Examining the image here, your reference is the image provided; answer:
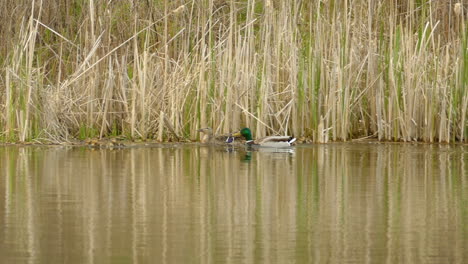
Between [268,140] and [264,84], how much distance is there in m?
0.90

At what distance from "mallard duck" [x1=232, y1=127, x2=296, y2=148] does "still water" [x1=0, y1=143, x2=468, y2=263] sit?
713mm

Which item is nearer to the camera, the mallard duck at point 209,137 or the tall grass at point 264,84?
the mallard duck at point 209,137

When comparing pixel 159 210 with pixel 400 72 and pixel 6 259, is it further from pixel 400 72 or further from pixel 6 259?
pixel 400 72

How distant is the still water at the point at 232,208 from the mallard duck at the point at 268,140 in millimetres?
713

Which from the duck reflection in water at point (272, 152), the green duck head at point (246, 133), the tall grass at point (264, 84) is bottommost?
the duck reflection in water at point (272, 152)

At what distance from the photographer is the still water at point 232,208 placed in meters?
5.81

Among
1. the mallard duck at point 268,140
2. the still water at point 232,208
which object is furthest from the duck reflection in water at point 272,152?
the still water at point 232,208

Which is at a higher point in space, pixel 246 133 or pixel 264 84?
pixel 264 84

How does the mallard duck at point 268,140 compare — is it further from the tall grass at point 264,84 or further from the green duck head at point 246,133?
the tall grass at point 264,84

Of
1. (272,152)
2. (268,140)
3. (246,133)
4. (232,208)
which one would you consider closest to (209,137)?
(246,133)

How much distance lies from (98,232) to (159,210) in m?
1.05

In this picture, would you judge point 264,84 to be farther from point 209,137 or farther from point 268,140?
point 209,137

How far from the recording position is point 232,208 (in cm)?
755

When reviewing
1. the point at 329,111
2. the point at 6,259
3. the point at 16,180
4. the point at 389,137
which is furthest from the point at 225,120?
the point at 6,259
